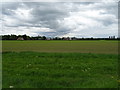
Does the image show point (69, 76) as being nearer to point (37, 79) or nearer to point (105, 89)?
point (37, 79)

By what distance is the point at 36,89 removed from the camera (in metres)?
4.82

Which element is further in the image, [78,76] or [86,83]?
[78,76]

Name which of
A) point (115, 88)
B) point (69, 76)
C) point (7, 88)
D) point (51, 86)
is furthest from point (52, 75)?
point (115, 88)

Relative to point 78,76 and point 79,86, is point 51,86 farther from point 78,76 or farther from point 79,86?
point 78,76

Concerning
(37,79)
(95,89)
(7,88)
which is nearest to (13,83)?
(7,88)

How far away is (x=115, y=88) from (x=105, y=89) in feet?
1.11

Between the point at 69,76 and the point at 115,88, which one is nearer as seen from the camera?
the point at 115,88

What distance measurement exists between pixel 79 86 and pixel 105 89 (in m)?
0.77

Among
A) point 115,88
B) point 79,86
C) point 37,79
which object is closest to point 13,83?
point 37,79

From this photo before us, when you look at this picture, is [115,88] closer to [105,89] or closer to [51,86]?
[105,89]

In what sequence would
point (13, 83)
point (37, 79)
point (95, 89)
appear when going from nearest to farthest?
point (95, 89)
point (13, 83)
point (37, 79)

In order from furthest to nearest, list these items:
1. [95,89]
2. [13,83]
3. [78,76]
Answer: [78,76] < [13,83] < [95,89]

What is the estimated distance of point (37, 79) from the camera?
19.1ft

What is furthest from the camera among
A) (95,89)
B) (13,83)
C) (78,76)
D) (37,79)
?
(78,76)
